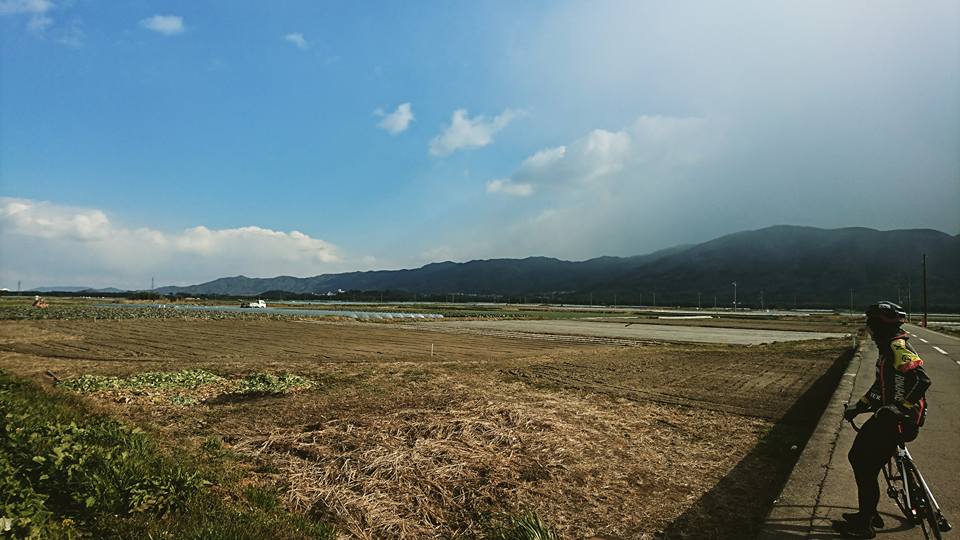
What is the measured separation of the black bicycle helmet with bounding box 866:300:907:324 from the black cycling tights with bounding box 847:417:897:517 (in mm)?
864

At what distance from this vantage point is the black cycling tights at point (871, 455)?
4.60 meters

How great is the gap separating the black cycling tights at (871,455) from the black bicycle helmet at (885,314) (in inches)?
34.0

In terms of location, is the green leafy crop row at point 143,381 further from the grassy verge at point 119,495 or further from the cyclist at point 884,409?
the cyclist at point 884,409

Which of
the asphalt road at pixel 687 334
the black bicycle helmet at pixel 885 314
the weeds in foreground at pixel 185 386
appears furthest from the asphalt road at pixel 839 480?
the asphalt road at pixel 687 334

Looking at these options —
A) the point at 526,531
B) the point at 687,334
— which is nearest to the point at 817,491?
the point at 526,531

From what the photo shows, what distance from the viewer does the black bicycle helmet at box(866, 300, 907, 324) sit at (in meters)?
4.57

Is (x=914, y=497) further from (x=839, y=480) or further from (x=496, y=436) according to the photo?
(x=496, y=436)

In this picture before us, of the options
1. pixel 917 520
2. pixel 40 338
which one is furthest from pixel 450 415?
pixel 40 338

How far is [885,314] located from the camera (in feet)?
15.4

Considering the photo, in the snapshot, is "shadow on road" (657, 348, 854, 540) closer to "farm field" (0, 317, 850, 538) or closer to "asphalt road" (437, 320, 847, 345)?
"farm field" (0, 317, 850, 538)

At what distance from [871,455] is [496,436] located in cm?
559

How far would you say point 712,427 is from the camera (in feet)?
34.9

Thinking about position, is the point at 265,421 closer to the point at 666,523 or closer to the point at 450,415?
the point at 450,415

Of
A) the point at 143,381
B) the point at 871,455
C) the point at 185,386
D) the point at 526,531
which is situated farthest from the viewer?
the point at 143,381
